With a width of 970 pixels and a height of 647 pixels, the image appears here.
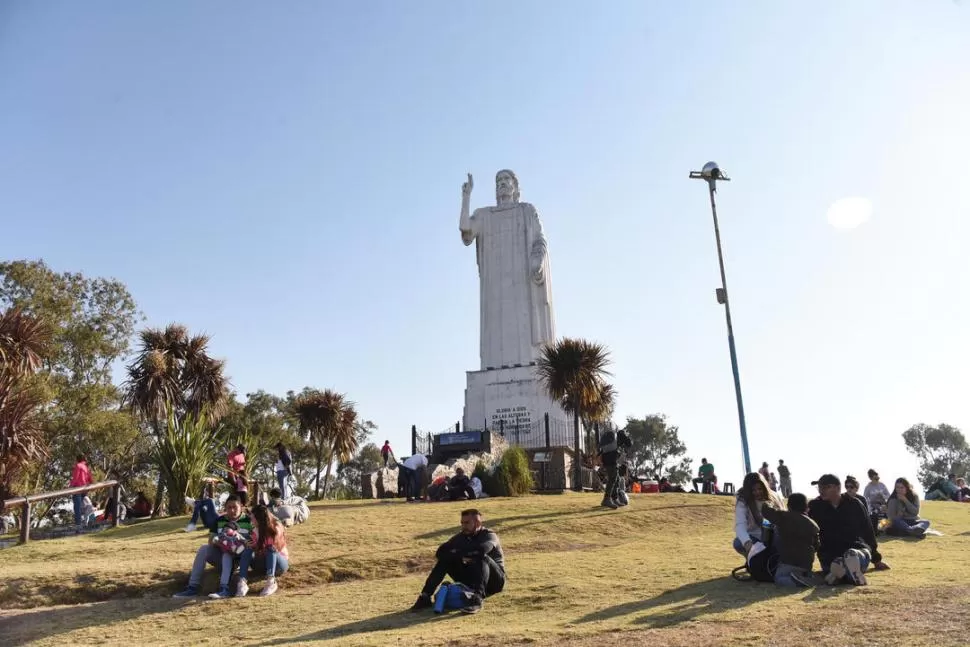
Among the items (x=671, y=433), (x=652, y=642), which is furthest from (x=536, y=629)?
(x=671, y=433)

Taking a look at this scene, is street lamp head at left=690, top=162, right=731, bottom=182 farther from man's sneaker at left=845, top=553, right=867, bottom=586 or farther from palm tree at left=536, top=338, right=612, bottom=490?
man's sneaker at left=845, top=553, right=867, bottom=586

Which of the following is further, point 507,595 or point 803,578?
point 507,595

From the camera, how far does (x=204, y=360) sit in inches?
824

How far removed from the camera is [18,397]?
45.6 feet

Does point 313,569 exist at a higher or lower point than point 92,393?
lower

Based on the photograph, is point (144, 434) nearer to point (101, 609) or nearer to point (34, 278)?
point (34, 278)

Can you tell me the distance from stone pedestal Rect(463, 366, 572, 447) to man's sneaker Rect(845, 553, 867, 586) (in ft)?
64.8

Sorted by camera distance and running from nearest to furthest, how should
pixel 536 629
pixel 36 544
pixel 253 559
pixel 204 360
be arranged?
pixel 536 629 → pixel 253 559 → pixel 36 544 → pixel 204 360

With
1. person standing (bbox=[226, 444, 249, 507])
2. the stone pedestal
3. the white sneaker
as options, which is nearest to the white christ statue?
the stone pedestal

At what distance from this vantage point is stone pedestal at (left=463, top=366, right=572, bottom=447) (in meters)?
27.9

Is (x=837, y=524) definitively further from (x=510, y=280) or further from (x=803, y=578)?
(x=510, y=280)

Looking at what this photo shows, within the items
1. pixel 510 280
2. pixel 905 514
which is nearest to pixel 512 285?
pixel 510 280

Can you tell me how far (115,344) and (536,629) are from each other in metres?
26.7

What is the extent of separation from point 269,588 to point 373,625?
2373 millimetres
